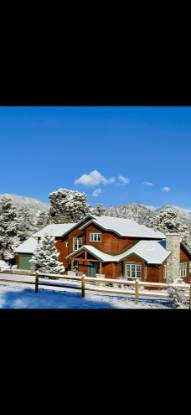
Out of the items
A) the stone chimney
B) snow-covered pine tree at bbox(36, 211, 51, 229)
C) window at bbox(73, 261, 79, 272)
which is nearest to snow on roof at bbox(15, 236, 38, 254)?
window at bbox(73, 261, 79, 272)

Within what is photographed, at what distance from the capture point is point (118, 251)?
17375 mm

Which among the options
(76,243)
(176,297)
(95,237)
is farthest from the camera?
(76,243)

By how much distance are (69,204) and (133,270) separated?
1469cm

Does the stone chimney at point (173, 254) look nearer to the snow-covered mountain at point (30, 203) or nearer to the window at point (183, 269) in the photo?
the window at point (183, 269)

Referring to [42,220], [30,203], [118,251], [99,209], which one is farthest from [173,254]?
[30,203]

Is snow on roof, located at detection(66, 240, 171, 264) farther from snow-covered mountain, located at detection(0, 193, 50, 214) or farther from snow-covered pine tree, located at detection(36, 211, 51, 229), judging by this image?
snow-covered mountain, located at detection(0, 193, 50, 214)

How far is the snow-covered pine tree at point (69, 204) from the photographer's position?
29.5 m

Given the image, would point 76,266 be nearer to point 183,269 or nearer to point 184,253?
point 183,269

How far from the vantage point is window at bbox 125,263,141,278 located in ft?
51.6

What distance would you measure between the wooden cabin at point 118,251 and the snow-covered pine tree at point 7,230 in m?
3.50

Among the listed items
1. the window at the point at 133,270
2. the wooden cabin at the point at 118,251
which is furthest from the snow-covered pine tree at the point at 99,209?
the window at the point at 133,270
